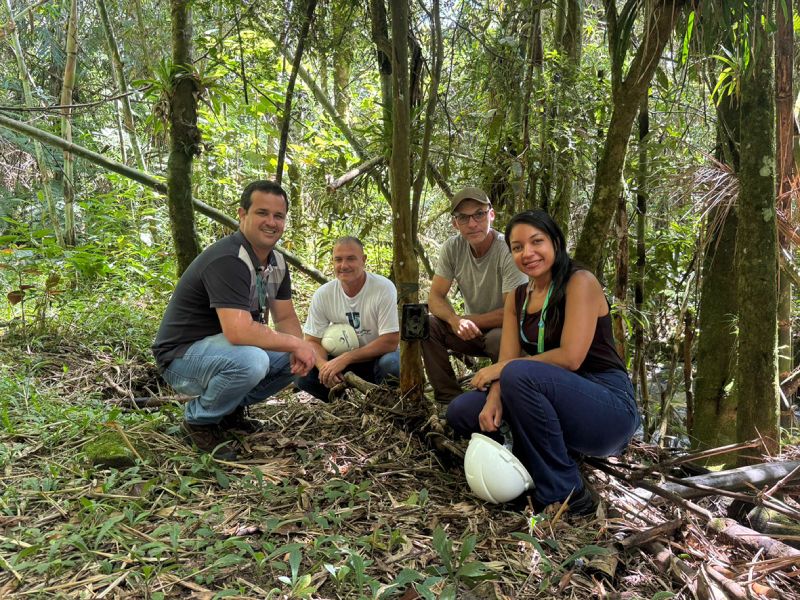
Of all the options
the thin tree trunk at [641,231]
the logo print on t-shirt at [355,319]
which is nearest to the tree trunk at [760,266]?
the thin tree trunk at [641,231]

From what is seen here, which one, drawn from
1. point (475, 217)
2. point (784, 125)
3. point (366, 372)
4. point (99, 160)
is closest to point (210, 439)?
point (366, 372)

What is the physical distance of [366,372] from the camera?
13.1 ft

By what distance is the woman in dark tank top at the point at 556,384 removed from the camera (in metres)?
2.43

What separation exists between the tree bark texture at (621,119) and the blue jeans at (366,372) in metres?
1.39

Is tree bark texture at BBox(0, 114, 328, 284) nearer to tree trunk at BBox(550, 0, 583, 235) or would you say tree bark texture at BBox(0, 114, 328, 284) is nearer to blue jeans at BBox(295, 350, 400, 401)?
blue jeans at BBox(295, 350, 400, 401)

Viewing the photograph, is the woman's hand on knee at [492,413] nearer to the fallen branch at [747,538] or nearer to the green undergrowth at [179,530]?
the green undergrowth at [179,530]

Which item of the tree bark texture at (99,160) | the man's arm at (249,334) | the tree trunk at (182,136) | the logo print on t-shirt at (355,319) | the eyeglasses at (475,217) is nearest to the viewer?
the man's arm at (249,334)

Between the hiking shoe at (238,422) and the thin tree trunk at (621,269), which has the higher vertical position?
the thin tree trunk at (621,269)

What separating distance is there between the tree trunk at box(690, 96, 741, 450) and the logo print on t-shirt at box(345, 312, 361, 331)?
2.62 metres

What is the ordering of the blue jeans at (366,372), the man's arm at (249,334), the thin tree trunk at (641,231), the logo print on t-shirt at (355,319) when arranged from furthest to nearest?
1. the thin tree trunk at (641,231)
2. the logo print on t-shirt at (355,319)
3. the blue jeans at (366,372)
4. the man's arm at (249,334)

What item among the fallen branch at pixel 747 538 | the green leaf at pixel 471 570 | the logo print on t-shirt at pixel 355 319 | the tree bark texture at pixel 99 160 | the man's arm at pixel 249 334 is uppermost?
the tree bark texture at pixel 99 160

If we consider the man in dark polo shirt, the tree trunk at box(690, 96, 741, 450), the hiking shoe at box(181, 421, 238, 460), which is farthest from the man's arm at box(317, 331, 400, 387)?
the tree trunk at box(690, 96, 741, 450)

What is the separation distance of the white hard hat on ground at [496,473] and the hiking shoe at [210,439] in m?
1.22

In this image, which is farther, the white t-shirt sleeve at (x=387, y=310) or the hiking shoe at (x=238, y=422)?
the white t-shirt sleeve at (x=387, y=310)
